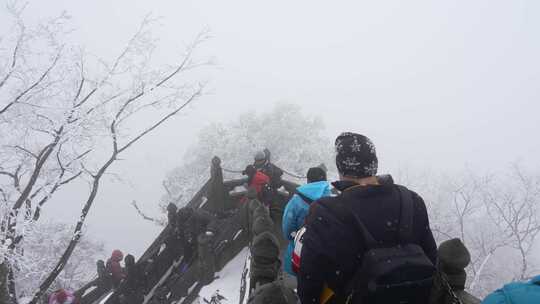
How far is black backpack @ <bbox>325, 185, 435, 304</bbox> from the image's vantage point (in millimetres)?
1802

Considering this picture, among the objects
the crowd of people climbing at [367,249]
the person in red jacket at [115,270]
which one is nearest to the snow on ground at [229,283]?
the person in red jacket at [115,270]

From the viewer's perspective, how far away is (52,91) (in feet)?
33.2

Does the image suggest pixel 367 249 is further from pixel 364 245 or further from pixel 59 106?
pixel 59 106

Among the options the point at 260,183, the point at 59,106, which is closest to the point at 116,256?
the point at 260,183

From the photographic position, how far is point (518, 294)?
4.25 feet

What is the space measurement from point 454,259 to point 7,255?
868cm

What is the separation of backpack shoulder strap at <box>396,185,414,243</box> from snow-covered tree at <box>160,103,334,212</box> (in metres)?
19.2

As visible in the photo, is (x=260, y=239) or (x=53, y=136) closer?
(x=260, y=239)

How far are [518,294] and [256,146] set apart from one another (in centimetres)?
2083

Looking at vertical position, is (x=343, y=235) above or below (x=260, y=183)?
below

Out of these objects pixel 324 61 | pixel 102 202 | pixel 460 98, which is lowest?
pixel 460 98

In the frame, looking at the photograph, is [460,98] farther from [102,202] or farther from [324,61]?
[102,202]

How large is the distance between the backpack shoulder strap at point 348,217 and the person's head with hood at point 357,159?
11.3 inches

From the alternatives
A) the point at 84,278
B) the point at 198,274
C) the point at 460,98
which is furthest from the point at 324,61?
the point at 198,274
